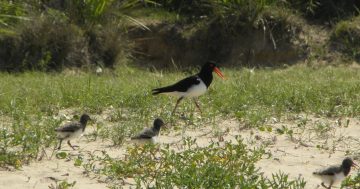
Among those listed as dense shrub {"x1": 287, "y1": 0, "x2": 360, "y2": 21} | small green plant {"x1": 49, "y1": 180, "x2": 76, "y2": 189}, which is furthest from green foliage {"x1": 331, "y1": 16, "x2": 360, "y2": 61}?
small green plant {"x1": 49, "y1": 180, "x2": 76, "y2": 189}

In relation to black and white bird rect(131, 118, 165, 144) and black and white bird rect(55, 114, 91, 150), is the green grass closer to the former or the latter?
black and white bird rect(55, 114, 91, 150)

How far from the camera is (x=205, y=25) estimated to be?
15.1 m

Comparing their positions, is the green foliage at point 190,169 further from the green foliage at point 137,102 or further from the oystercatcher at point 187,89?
the oystercatcher at point 187,89

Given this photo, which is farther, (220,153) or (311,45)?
(311,45)

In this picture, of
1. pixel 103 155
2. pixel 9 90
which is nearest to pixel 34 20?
pixel 9 90

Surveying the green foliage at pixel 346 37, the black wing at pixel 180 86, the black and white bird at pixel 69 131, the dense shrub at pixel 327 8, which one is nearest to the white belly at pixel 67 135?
the black and white bird at pixel 69 131

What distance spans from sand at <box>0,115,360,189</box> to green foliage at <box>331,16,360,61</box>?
18.3 ft

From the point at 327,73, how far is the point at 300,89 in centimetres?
229

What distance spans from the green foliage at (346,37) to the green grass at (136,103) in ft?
6.87

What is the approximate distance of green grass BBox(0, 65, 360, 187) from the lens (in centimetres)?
806

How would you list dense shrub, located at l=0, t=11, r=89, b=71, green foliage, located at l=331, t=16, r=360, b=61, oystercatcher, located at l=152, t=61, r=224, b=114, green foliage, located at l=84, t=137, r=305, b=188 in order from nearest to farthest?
green foliage, located at l=84, t=137, r=305, b=188 < oystercatcher, located at l=152, t=61, r=224, b=114 < dense shrub, located at l=0, t=11, r=89, b=71 < green foliage, located at l=331, t=16, r=360, b=61

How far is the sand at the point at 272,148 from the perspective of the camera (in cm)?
680

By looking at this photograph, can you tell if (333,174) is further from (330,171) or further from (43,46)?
(43,46)

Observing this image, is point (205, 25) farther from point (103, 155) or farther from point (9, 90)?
point (103, 155)
